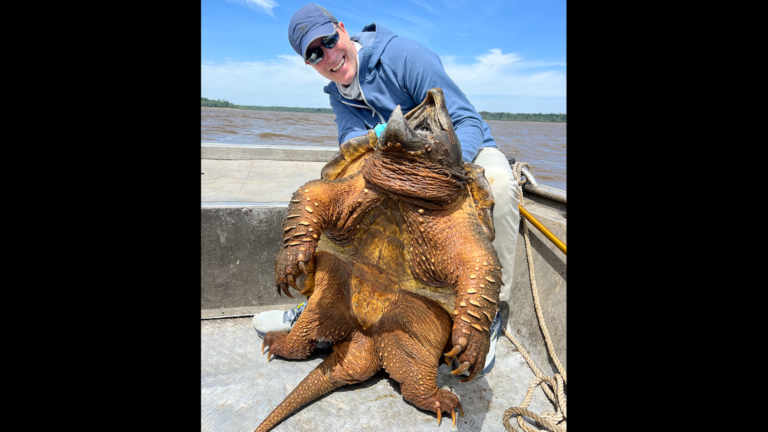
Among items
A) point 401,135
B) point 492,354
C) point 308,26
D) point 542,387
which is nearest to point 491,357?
point 492,354

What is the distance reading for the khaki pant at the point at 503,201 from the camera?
2352 millimetres

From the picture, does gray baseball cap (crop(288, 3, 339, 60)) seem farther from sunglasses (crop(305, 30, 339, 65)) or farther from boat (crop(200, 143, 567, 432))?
boat (crop(200, 143, 567, 432))

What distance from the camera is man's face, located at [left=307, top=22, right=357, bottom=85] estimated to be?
7.56ft

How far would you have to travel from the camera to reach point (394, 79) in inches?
95.0

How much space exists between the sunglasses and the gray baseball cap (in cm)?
3

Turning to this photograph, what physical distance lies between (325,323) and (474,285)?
1048 millimetres

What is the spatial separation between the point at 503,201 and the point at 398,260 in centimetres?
81

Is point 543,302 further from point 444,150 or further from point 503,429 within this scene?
point 444,150

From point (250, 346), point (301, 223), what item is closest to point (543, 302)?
point (301, 223)

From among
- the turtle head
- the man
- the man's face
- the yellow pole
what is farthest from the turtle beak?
the yellow pole

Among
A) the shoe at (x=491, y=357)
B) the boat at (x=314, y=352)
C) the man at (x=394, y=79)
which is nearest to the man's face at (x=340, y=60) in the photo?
the man at (x=394, y=79)
